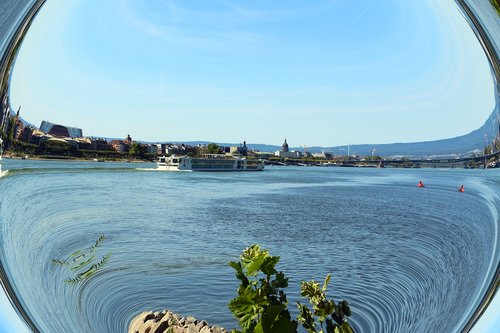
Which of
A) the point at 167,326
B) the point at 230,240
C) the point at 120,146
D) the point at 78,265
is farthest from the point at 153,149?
the point at 230,240

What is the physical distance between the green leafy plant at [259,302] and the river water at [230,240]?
77 centimetres

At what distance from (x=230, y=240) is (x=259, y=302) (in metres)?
11.2

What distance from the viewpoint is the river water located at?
2545mm

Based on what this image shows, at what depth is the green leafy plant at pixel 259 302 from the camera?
156 centimetres

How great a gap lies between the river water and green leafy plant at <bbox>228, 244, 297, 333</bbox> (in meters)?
0.77

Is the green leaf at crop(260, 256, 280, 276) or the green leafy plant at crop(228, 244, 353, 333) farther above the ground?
the green leaf at crop(260, 256, 280, 276)

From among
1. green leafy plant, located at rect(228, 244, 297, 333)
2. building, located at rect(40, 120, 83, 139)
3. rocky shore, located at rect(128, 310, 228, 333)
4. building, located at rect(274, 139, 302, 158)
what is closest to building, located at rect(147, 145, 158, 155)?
building, located at rect(40, 120, 83, 139)

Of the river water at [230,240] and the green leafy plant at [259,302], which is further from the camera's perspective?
the river water at [230,240]

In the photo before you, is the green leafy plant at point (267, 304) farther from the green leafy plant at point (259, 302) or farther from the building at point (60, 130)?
the building at point (60, 130)

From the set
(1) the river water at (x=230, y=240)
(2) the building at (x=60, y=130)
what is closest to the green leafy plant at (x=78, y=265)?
(1) the river water at (x=230, y=240)

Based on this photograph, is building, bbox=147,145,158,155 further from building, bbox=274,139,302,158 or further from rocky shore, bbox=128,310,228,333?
rocky shore, bbox=128,310,228,333

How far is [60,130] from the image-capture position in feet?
14.5

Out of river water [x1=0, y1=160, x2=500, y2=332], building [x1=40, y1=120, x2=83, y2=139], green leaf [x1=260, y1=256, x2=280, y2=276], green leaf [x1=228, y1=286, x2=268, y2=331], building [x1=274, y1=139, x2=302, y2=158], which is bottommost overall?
river water [x1=0, y1=160, x2=500, y2=332]

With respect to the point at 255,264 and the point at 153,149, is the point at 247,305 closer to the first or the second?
the point at 255,264
